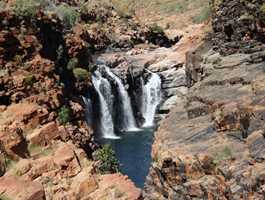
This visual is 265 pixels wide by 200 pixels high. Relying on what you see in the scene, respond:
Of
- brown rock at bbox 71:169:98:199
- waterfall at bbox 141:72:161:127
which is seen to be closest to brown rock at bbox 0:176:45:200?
brown rock at bbox 71:169:98:199

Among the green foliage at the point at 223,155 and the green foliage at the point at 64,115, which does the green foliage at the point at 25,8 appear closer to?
the green foliage at the point at 64,115

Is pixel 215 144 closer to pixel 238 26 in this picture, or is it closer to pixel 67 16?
pixel 238 26

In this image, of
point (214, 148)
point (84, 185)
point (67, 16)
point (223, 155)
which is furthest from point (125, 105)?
point (223, 155)

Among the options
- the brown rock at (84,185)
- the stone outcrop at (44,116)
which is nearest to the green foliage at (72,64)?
the stone outcrop at (44,116)

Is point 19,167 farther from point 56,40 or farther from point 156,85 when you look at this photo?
point 156,85

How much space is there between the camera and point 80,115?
193 ft

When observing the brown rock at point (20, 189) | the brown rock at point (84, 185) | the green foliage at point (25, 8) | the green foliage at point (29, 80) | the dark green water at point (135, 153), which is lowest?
the dark green water at point (135, 153)

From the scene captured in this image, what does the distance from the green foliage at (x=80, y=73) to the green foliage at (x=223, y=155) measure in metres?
44.1

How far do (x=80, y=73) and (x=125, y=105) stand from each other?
1085 cm

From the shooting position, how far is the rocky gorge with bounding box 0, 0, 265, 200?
25.4 meters

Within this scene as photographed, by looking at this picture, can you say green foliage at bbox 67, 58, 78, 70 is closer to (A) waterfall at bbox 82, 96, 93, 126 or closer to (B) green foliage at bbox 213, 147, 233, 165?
(A) waterfall at bbox 82, 96, 93, 126

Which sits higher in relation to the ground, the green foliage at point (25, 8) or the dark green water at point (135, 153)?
the green foliage at point (25, 8)

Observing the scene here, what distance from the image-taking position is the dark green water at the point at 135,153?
5353 centimetres

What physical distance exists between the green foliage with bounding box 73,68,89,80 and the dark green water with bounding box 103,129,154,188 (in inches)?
308
